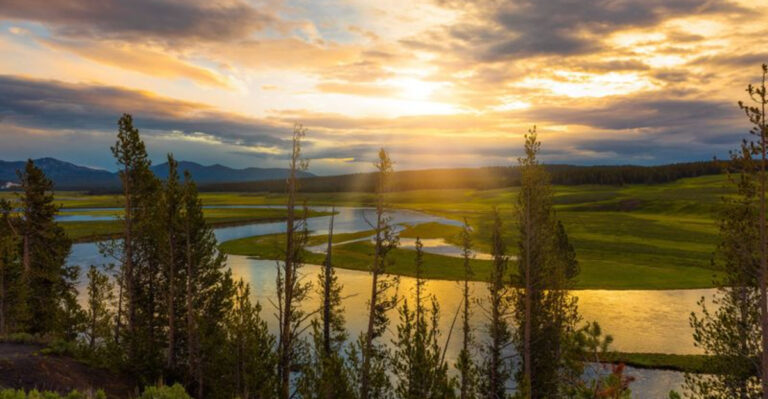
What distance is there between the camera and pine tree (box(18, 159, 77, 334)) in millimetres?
36250

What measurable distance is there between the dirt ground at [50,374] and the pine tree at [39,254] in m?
12.1

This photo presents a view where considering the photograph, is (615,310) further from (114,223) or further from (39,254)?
(114,223)

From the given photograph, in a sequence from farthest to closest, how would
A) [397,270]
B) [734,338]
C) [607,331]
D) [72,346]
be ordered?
[397,270]
[607,331]
[72,346]
[734,338]

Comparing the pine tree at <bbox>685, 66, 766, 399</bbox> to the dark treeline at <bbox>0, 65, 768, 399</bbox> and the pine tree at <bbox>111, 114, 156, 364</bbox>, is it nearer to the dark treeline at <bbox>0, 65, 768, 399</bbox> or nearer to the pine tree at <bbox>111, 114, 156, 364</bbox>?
the dark treeline at <bbox>0, 65, 768, 399</bbox>

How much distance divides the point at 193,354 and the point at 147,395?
52.8 ft

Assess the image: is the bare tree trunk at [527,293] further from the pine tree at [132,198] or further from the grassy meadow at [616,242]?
the pine tree at [132,198]

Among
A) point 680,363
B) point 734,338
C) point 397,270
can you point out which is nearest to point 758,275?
point 734,338

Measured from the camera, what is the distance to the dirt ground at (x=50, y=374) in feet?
66.2

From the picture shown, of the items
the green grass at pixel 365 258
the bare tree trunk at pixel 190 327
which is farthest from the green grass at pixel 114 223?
the bare tree trunk at pixel 190 327

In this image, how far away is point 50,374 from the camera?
2141 centimetres

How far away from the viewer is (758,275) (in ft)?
68.4

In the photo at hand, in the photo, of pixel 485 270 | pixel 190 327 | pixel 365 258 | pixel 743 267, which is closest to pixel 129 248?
pixel 190 327

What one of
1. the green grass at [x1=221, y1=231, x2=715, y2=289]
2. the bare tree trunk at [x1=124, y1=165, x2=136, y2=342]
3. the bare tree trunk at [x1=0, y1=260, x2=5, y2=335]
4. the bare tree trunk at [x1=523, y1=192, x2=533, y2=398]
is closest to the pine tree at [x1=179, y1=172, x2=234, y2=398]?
the bare tree trunk at [x1=124, y1=165, x2=136, y2=342]

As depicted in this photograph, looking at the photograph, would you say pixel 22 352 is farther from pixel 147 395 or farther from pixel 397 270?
pixel 397 270
